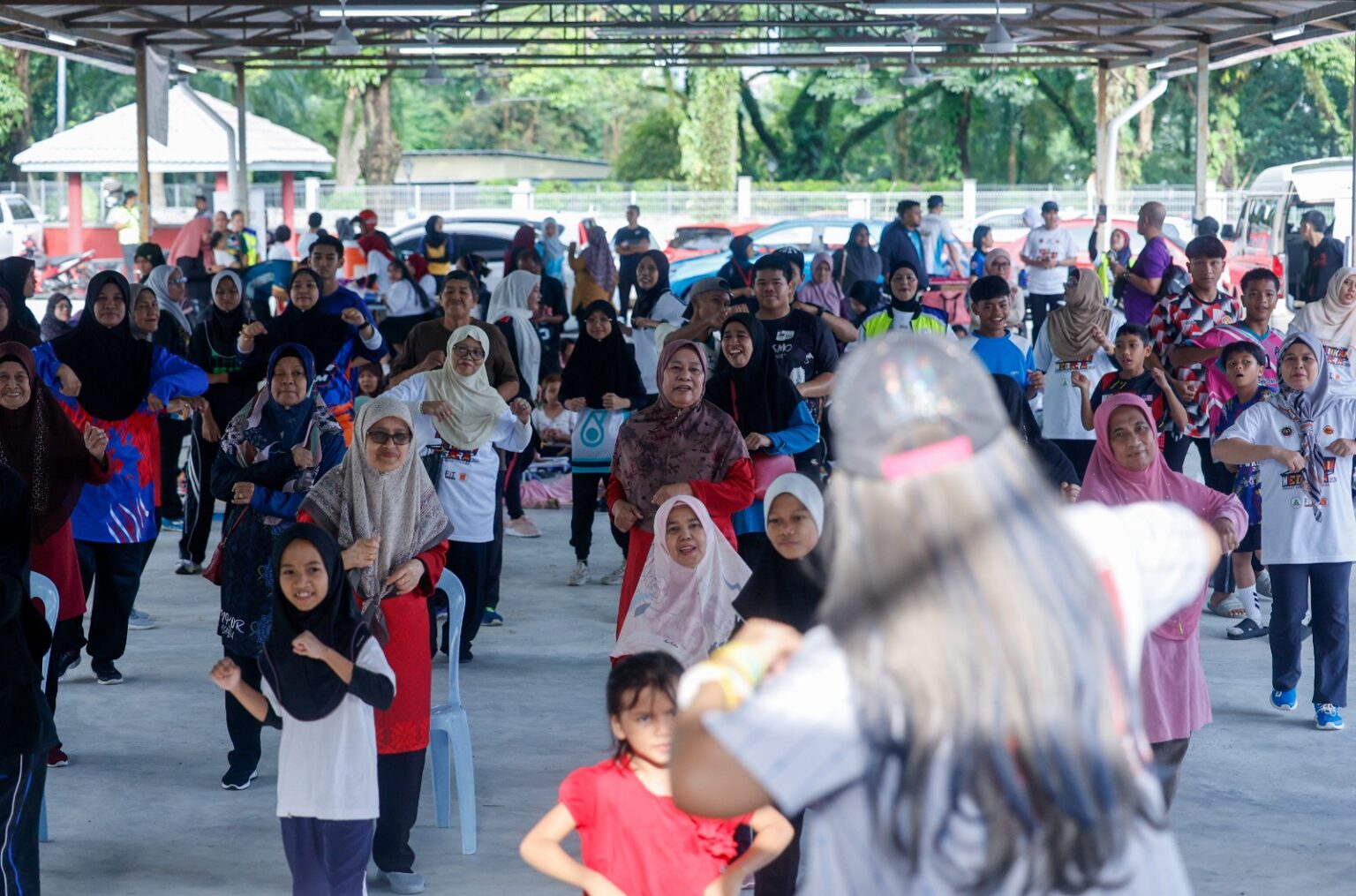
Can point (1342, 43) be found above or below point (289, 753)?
above

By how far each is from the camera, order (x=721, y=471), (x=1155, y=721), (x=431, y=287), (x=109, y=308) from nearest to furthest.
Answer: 1. (x=1155, y=721)
2. (x=721, y=471)
3. (x=109, y=308)
4. (x=431, y=287)

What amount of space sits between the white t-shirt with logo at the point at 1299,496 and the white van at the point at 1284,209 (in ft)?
45.0

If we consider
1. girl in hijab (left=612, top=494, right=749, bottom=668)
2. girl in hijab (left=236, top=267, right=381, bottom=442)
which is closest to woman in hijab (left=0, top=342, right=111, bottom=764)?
girl in hijab (left=236, top=267, right=381, bottom=442)

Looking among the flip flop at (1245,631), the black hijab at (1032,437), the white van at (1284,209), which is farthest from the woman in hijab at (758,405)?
the white van at (1284,209)

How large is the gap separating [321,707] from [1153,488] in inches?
98.1

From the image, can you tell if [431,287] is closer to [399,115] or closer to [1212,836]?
[1212,836]

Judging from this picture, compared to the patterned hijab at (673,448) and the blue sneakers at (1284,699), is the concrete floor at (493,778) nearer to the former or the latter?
the blue sneakers at (1284,699)

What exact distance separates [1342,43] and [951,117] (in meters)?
8.85

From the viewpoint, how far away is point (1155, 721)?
4375 mm

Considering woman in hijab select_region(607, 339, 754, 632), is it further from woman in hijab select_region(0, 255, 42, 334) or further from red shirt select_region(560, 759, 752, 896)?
woman in hijab select_region(0, 255, 42, 334)

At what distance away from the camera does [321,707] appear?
11.9 feet

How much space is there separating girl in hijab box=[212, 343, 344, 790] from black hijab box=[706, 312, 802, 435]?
4.84 ft

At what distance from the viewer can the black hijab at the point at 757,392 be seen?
5926mm

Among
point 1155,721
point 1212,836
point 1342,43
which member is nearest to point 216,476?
point 1155,721
